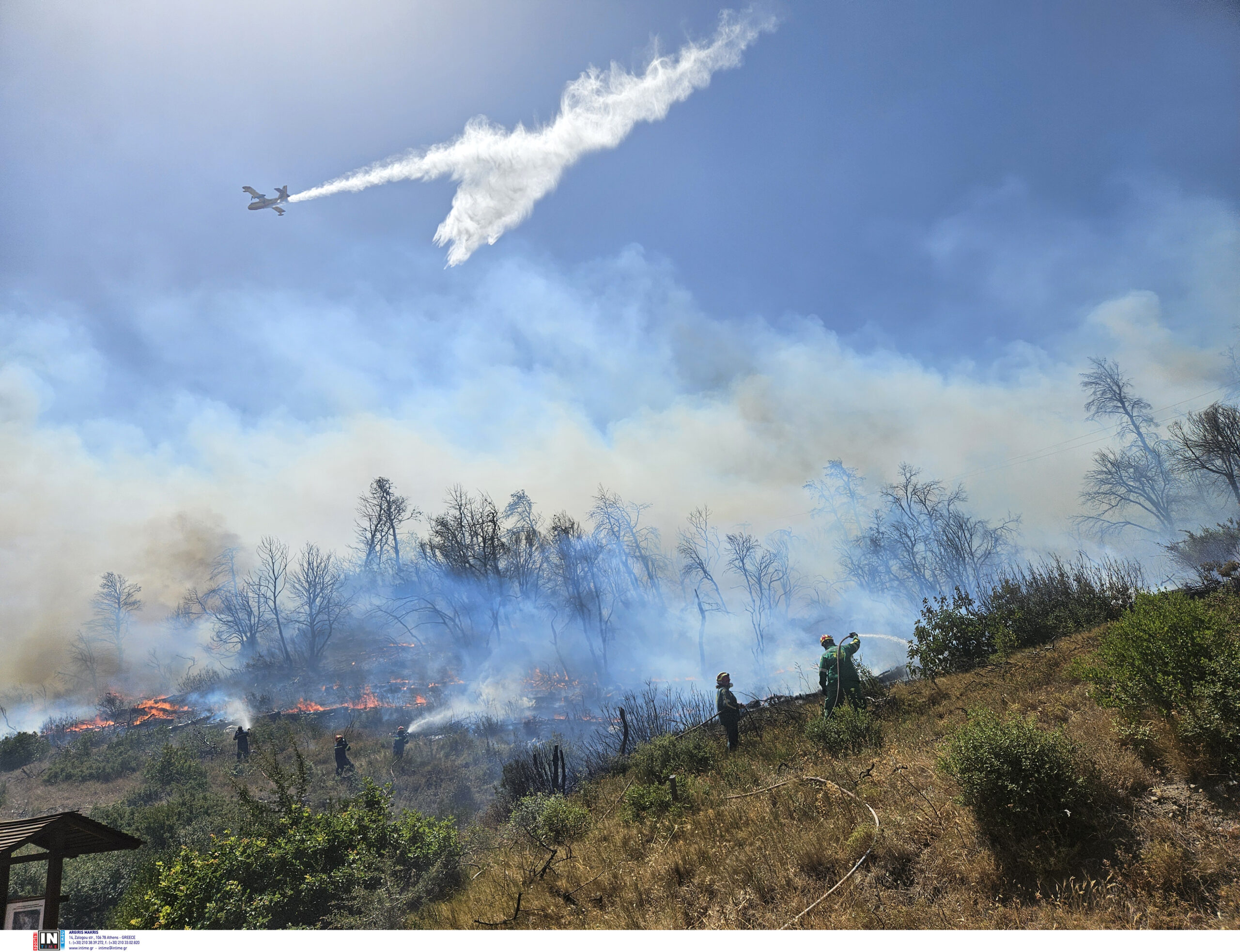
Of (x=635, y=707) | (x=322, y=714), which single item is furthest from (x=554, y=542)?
(x=635, y=707)

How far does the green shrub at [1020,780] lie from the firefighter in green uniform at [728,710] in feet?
24.5

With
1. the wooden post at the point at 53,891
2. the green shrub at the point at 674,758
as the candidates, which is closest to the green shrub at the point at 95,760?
the wooden post at the point at 53,891

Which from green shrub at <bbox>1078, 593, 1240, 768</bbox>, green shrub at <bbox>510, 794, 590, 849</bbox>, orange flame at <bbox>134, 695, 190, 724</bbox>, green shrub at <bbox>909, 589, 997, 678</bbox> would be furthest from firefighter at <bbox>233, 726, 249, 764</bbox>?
green shrub at <bbox>1078, 593, 1240, 768</bbox>

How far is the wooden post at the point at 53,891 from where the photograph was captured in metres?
6.13

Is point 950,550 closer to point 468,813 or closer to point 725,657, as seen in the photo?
point 725,657

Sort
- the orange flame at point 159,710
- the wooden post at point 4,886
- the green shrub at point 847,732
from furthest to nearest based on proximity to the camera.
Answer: the orange flame at point 159,710, the green shrub at point 847,732, the wooden post at point 4,886

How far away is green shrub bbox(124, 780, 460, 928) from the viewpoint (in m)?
7.71

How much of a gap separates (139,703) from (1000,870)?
160 ft

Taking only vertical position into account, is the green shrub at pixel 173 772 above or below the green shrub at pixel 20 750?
below

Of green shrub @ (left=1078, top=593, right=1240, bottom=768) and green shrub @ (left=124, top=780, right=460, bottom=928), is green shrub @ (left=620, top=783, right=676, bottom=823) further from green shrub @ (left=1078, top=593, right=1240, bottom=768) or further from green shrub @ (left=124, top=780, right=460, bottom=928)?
green shrub @ (left=1078, top=593, right=1240, bottom=768)

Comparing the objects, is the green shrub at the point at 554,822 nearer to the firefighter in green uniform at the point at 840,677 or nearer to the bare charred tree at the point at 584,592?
the firefighter in green uniform at the point at 840,677

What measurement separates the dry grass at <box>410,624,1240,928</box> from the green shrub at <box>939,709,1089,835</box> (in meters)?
0.19

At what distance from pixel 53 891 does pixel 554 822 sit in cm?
641
